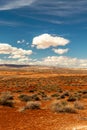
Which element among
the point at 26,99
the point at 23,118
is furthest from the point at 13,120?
the point at 26,99

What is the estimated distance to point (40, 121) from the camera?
56.0 feet

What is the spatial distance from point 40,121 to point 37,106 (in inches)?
193

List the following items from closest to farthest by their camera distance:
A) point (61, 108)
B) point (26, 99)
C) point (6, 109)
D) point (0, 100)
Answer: point (61, 108), point (6, 109), point (0, 100), point (26, 99)

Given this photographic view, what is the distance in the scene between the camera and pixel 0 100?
953 inches

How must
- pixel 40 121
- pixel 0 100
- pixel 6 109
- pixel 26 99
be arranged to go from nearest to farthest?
pixel 40 121 → pixel 6 109 → pixel 0 100 → pixel 26 99

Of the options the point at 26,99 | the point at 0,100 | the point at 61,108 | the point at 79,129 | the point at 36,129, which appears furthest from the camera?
the point at 26,99

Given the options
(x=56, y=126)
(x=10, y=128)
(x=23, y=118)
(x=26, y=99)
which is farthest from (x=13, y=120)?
(x=26, y=99)

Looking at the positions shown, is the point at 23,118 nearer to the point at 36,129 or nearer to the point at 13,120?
the point at 13,120

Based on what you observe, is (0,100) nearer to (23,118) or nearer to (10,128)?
(23,118)

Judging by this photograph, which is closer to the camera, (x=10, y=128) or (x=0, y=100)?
(x=10, y=128)

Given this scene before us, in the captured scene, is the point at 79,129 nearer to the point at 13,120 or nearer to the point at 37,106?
the point at 13,120

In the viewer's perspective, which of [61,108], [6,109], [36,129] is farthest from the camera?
[6,109]

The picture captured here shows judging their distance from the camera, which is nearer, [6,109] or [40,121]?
[40,121]

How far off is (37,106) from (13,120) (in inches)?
187
